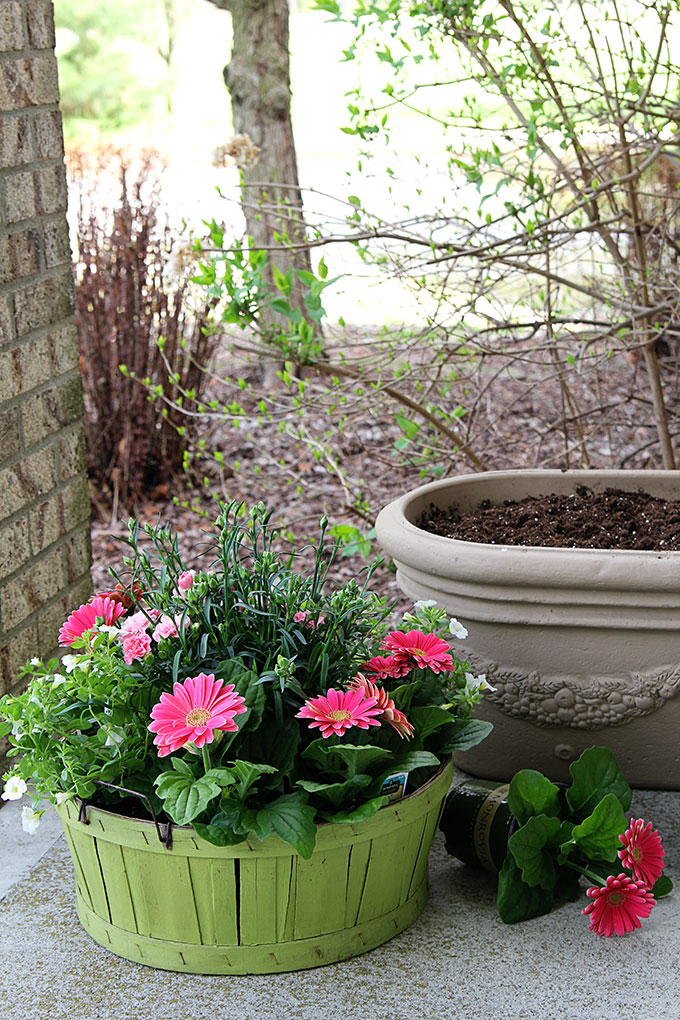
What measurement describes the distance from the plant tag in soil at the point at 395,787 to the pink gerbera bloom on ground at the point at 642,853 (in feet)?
1.22

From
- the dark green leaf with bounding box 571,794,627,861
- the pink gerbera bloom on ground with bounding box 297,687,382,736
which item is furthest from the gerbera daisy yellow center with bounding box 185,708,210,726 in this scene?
the dark green leaf with bounding box 571,794,627,861

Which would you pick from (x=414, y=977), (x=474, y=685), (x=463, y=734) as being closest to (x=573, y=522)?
(x=474, y=685)

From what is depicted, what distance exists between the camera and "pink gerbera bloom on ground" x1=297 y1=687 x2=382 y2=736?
1595 millimetres

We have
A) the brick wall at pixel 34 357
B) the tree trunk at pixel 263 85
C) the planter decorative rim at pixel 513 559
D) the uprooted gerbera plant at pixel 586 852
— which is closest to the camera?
the uprooted gerbera plant at pixel 586 852

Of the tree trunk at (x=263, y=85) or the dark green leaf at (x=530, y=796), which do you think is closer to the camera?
the dark green leaf at (x=530, y=796)

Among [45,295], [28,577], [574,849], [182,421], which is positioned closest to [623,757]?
[574,849]

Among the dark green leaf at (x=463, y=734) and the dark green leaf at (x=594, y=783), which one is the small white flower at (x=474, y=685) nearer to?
the dark green leaf at (x=463, y=734)

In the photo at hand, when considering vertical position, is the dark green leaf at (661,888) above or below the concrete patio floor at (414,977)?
above

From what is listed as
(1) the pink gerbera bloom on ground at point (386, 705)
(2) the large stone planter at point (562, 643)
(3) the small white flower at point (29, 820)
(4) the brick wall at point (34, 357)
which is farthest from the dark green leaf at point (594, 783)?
(4) the brick wall at point (34, 357)

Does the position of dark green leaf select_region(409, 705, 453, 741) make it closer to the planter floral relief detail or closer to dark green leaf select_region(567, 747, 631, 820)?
the planter floral relief detail

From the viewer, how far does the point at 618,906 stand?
5.63 feet

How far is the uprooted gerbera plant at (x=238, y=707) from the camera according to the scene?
5.13 ft

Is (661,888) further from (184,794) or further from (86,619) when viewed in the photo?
(86,619)

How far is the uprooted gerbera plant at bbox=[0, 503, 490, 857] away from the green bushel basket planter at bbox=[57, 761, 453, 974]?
50 mm
